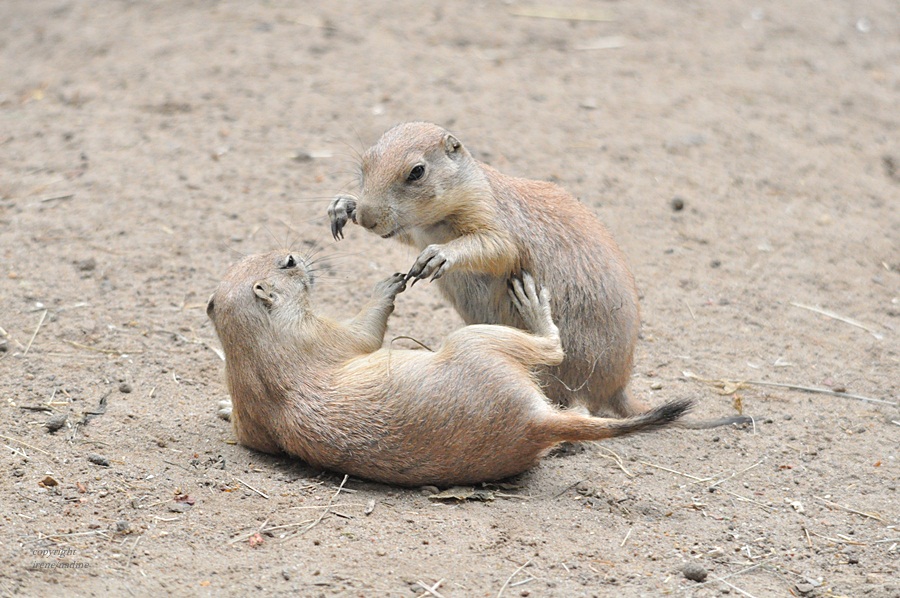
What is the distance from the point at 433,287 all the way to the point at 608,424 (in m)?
2.83

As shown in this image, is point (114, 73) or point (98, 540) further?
point (114, 73)

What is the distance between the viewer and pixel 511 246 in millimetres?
5469

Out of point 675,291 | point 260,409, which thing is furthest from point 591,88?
point 260,409

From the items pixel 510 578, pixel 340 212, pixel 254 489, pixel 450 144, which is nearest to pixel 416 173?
pixel 450 144

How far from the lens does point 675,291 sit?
23.5ft

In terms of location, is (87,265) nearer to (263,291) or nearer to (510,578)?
(263,291)

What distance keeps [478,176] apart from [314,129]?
Answer: 11.7 feet

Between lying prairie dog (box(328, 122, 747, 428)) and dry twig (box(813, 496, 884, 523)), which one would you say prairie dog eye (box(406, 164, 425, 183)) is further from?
dry twig (box(813, 496, 884, 523))

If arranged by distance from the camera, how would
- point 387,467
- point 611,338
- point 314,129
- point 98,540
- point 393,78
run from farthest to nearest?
point 393,78 → point 314,129 → point 611,338 → point 387,467 → point 98,540

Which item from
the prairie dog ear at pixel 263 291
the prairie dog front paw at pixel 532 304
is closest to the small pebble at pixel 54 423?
the prairie dog ear at pixel 263 291

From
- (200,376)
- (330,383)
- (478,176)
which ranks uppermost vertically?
(478,176)

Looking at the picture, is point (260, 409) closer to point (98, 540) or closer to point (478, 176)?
point (98, 540)

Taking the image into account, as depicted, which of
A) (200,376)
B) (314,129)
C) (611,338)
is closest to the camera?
(611,338)

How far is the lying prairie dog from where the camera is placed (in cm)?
543
